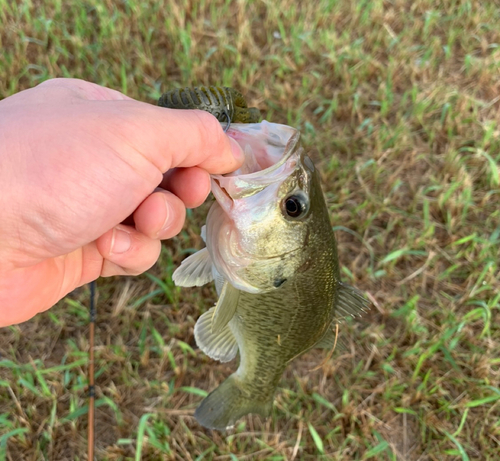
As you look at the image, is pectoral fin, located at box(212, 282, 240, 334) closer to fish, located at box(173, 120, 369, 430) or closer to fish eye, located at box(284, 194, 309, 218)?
fish, located at box(173, 120, 369, 430)

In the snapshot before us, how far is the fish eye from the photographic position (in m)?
1.50

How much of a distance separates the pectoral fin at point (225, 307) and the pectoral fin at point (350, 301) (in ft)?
1.59

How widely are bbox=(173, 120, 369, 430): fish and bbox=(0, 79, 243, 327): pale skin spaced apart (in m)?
0.12

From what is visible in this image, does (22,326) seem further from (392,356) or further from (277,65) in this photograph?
(277,65)

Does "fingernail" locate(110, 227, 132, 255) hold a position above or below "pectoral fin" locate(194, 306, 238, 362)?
above

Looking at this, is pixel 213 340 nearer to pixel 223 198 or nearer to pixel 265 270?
pixel 265 270

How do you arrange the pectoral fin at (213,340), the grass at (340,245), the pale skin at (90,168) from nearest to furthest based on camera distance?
the pale skin at (90,168) → the pectoral fin at (213,340) → the grass at (340,245)

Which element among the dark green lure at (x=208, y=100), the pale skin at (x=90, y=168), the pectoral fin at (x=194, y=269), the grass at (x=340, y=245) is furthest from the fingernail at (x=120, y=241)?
the grass at (x=340, y=245)

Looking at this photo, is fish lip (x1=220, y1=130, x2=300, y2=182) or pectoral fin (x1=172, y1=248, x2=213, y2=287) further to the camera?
pectoral fin (x1=172, y1=248, x2=213, y2=287)

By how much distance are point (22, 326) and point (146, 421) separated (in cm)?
94

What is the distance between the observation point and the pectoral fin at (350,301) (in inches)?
71.9

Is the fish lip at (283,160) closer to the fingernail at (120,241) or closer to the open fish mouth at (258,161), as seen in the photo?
the open fish mouth at (258,161)

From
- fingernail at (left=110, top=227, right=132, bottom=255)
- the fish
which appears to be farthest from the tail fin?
fingernail at (left=110, top=227, right=132, bottom=255)

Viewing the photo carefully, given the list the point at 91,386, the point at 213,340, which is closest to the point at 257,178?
the point at 213,340
